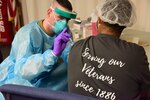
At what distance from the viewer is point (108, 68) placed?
49.2 inches

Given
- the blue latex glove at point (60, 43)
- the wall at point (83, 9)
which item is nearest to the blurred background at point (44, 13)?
the wall at point (83, 9)

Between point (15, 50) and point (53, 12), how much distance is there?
1.12ft

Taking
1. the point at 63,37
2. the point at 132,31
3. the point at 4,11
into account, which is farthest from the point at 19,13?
the point at 63,37

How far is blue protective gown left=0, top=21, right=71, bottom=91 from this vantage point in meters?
1.46

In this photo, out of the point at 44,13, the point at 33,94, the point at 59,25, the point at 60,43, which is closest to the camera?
the point at 33,94

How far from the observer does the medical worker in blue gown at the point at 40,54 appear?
4.80ft

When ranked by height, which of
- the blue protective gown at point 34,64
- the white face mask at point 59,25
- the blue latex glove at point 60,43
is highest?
the white face mask at point 59,25

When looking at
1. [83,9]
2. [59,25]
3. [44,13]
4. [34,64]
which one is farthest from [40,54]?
[44,13]

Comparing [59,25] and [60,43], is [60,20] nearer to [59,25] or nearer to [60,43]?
[59,25]

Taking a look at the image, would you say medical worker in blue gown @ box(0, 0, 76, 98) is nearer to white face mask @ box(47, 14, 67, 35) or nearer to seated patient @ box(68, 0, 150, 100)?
white face mask @ box(47, 14, 67, 35)

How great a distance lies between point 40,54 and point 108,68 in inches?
17.1

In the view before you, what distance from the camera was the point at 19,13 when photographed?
300cm

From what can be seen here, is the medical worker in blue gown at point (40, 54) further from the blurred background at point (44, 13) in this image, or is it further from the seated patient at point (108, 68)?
the blurred background at point (44, 13)

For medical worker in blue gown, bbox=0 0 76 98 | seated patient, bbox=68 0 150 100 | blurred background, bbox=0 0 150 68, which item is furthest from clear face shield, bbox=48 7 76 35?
blurred background, bbox=0 0 150 68
